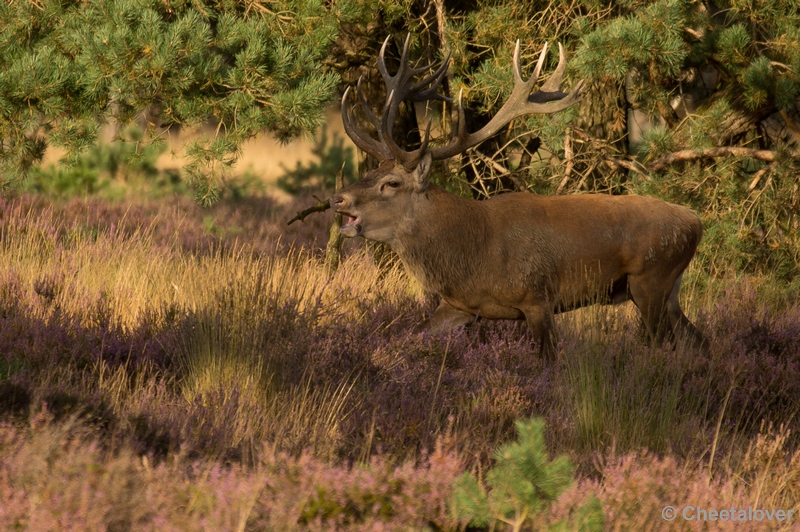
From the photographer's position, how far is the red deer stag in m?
6.50

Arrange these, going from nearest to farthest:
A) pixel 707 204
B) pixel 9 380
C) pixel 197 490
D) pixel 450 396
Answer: pixel 197 490 → pixel 9 380 → pixel 450 396 → pixel 707 204

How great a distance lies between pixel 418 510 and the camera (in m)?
3.22

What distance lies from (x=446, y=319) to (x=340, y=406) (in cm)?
209

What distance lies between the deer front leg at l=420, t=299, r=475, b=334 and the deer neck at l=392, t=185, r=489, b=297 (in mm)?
229

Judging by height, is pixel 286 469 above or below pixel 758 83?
below

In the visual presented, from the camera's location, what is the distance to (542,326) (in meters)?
6.38

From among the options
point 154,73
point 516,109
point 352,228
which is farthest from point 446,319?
point 154,73

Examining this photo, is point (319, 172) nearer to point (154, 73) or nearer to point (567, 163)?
point (567, 163)

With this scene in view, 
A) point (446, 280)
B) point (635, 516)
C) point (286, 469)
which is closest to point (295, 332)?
point (446, 280)

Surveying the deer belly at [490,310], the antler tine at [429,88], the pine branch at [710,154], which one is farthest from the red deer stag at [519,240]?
the pine branch at [710,154]

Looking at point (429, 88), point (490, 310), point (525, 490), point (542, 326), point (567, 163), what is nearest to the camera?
point (525, 490)

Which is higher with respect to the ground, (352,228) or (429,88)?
(429,88)

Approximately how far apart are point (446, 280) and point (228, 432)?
2.67 metres

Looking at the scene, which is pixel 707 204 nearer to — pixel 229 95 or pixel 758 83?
pixel 758 83
